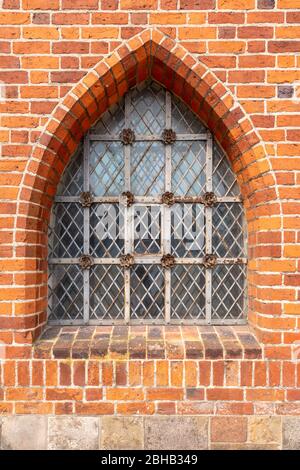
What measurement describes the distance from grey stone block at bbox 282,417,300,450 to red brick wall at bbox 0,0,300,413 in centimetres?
9

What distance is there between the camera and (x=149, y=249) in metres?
2.26

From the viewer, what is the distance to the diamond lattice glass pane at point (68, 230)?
2260mm

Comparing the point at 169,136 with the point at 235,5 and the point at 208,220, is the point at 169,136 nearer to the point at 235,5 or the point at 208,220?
the point at 208,220

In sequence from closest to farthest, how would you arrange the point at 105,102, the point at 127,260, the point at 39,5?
the point at 39,5 < the point at 105,102 < the point at 127,260

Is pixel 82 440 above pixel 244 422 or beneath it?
beneath

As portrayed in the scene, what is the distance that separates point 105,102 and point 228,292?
1.56 m

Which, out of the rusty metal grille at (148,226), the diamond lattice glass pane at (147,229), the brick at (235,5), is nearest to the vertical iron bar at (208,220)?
the rusty metal grille at (148,226)

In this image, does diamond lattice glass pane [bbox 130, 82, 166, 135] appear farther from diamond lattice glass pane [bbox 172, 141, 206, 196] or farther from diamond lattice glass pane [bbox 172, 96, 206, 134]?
diamond lattice glass pane [bbox 172, 141, 206, 196]

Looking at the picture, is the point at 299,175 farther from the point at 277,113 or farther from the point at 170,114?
the point at 170,114

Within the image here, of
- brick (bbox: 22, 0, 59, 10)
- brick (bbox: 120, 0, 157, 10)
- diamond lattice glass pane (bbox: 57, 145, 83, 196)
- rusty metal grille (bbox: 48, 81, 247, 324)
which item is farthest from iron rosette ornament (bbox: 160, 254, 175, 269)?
brick (bbox: 22, 0, 59, 10)

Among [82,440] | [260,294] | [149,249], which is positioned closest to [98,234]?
[149,249]

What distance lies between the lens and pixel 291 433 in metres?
1.98

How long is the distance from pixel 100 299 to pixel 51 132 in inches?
45.8

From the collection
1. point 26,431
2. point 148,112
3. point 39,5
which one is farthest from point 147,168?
point 26,431
